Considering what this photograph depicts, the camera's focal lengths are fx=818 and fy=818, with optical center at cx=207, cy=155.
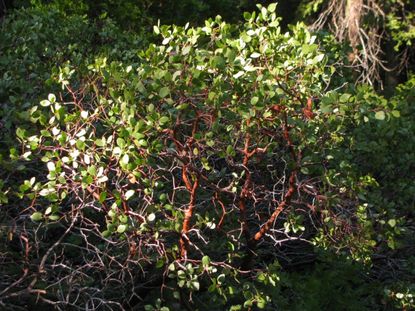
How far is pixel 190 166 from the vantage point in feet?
12.3

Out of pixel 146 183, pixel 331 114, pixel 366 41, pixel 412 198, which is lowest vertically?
pixel 366 41

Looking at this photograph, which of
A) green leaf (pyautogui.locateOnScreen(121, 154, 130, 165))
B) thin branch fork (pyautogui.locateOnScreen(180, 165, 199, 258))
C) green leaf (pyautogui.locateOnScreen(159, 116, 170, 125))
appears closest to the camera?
green leaf (pyautogui.locateOnScreen(121, 154, 130, 165))

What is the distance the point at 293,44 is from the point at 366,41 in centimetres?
852

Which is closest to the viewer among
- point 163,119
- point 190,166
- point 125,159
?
point 125,159

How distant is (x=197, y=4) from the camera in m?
11.5

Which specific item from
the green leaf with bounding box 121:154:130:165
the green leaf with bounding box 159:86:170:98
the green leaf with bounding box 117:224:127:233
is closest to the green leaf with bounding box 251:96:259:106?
the green leaf with bounding box 159:86:170:98

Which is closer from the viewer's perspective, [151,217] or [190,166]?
[151,217]

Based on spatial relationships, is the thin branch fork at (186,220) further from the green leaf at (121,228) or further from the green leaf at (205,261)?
the green leaf at (121,228)

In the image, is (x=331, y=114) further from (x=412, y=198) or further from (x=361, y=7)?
(x=361, y=7)

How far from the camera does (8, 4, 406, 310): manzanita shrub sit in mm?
3619

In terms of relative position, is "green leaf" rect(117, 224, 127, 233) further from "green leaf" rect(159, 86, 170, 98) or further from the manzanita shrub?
"green leaf" rect(159, 86, 170, 98)

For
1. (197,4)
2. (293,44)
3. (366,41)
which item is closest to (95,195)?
(293,44)

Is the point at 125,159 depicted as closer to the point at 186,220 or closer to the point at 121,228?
the point at 121,228

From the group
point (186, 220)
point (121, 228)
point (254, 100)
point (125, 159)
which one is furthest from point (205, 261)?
point (254, 100)
